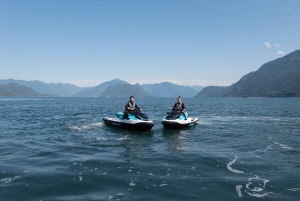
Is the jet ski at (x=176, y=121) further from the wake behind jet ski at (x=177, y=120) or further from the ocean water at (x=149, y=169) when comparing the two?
the ocean water at (x=149, y=169)

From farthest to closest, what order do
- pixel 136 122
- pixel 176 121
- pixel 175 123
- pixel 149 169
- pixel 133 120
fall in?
pixel 176 121, pixel 175 123, pixel 133 120, pixel 136 122, pixel 149 169

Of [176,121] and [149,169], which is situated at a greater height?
[176,121]

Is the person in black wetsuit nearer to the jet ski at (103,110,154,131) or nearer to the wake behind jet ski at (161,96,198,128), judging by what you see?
the jet ski at (103,110,154,131)

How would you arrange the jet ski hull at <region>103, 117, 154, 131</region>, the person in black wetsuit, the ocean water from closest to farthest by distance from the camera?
the ocean water
the jet ski hull at <region>103, 117, 154, 131</region>
the person in black wetsuit

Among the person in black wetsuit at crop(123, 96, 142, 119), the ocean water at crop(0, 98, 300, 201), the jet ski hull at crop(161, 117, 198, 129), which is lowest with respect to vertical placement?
the ocean water at crop(0, 98, 300, 201)

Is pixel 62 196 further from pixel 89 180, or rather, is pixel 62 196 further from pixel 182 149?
pixel 182 149

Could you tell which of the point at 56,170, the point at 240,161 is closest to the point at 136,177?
the point at 56,170

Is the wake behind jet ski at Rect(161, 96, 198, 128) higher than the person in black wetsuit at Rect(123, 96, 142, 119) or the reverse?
the reverse

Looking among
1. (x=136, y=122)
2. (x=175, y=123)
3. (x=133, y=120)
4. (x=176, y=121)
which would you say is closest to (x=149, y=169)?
(x=136, y=122)

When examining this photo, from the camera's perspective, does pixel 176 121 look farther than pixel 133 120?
Yes

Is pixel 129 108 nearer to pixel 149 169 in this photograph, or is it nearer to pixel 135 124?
pixel 135 124

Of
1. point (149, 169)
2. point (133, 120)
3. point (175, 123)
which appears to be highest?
point (133, 120)

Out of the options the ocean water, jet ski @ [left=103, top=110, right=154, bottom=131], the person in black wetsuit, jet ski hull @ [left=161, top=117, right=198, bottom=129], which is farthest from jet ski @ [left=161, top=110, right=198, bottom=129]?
the ocean water

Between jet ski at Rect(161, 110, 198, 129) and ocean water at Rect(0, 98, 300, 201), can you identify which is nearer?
ocean water at Rect(0, 98, 300, 201)
